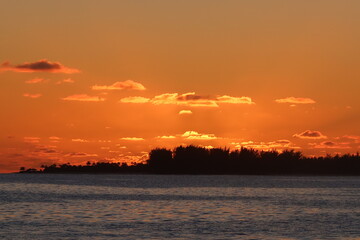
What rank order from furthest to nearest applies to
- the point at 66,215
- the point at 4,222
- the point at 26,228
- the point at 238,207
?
the point at 238,207 < the point at 66,215 < the point at 4,222 < the point at 26,228

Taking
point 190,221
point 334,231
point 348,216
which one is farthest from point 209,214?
point 334,231

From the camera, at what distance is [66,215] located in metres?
80.0

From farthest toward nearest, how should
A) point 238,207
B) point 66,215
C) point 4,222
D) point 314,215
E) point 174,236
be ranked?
point 238,207 → point 314,215 → point 66,215 → point 4,222 → point 174,236

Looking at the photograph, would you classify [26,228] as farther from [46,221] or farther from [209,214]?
[209,214]

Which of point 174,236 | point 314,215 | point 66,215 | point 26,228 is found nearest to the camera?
point 174,236

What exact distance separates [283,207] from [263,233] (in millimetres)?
39810

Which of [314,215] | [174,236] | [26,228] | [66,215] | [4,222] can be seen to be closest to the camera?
[174,236]

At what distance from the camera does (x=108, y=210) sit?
89.6m

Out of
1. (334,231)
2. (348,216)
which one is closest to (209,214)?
(348,216)

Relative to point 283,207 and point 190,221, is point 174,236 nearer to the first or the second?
point 190,221

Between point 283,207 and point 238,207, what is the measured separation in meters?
6.92

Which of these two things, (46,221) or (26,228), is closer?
(26,228)

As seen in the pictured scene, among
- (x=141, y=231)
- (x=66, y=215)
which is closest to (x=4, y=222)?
(x=66, y=215)

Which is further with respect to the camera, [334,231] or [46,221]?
[46,221]
